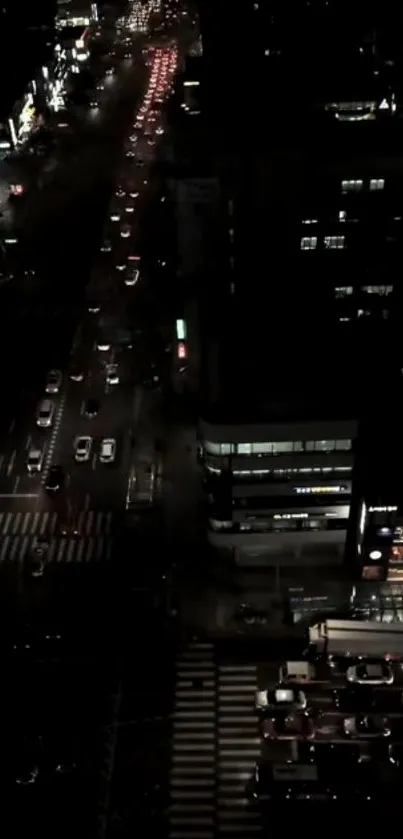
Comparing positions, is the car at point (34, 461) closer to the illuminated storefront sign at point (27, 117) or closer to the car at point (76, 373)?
the car at point (76, 373)

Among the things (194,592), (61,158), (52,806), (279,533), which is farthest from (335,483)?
(61,158)

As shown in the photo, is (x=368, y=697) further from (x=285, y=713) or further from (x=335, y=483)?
(x=335, y=483)

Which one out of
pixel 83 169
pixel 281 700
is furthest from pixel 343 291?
pixel 83 169

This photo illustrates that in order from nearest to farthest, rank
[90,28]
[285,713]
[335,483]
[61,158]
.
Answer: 1. [285,713]
2. [335,483]
3. [61,158]
4. [90,28]

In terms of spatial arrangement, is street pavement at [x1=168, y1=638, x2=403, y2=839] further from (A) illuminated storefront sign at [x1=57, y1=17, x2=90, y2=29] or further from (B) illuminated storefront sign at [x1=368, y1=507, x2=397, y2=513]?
(A) illuminated storefront sign at [x1=57, y1=17, x2=90, y2=29]

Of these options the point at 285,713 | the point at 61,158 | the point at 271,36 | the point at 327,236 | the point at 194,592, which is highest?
the point at 271,36

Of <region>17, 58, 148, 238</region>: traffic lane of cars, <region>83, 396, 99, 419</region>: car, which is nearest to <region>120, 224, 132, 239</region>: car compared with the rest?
<region>17, 58, 148, 238</region>: traffic lane of cars
